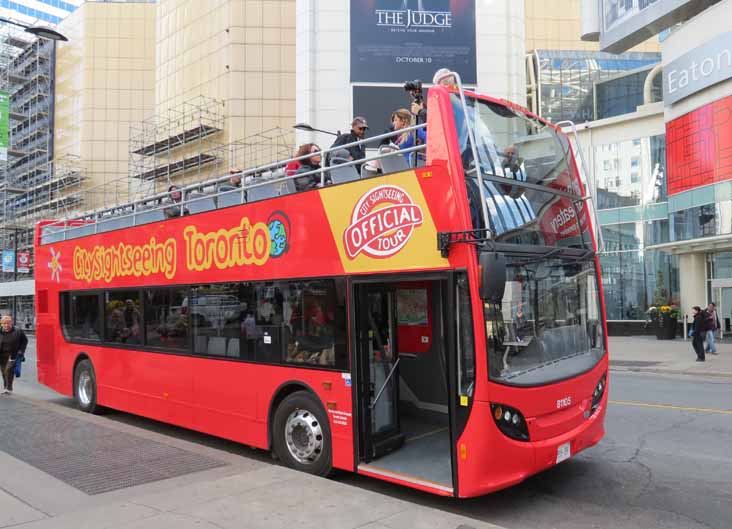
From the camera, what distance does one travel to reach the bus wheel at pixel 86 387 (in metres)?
11.3

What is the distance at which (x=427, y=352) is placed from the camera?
26.5 ft

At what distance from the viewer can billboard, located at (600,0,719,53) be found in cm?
2738

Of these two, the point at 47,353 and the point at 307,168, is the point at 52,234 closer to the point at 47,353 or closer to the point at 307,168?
the point at 47,353

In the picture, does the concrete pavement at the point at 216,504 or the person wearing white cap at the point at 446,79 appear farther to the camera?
the person wearing white cap at the point at 446,79

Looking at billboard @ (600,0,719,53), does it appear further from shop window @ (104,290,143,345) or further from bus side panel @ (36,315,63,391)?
bus side panel @ (36,315,63,391)

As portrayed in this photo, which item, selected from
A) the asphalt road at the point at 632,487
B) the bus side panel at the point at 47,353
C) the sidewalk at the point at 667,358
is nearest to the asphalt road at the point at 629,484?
the asphalt road at the point at 632,487

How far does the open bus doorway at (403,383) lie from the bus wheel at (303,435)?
570 mm

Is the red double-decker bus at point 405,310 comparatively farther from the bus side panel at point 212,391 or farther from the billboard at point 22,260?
the billboard at point 22,260

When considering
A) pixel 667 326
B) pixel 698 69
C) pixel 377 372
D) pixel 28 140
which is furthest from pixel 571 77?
pixel 28 140

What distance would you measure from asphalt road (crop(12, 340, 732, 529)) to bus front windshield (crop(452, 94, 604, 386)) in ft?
4.02

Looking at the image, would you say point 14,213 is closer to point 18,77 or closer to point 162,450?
point 18,77

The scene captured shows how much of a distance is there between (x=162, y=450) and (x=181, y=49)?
4822cm

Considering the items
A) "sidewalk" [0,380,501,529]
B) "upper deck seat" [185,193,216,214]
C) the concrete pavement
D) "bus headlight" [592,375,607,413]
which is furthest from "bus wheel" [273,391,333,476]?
"upper deck seat" [185,193,216,214]

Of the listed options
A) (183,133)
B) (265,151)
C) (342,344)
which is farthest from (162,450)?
(183,133)
